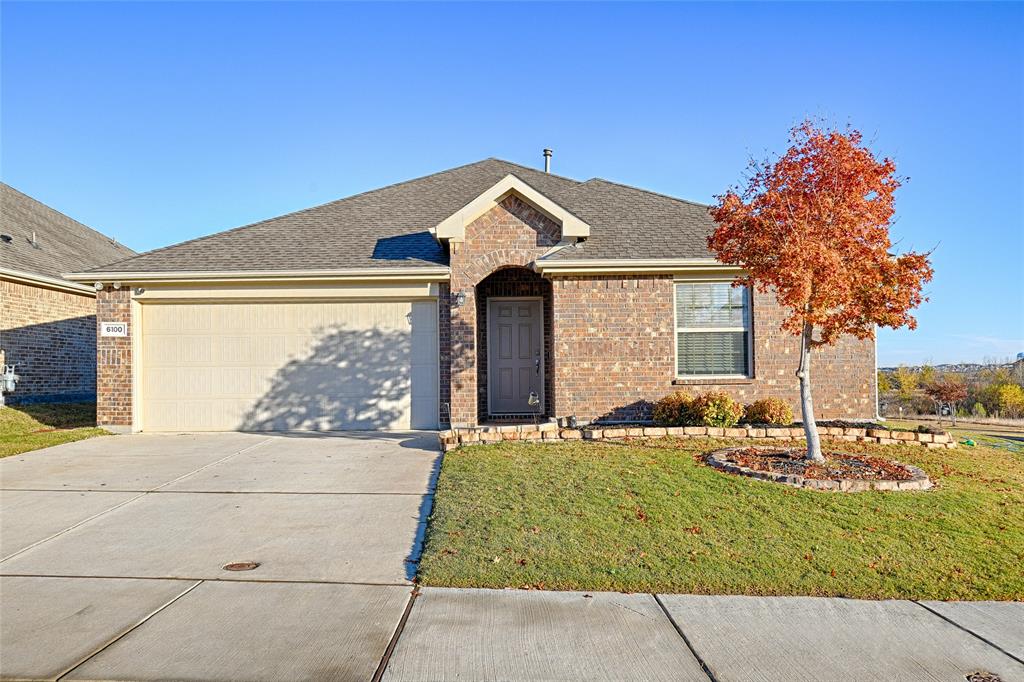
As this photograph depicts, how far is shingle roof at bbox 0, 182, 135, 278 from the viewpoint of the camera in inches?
561

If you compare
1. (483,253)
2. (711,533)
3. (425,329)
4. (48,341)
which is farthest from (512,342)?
(48,341)

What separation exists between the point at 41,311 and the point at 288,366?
7321mm

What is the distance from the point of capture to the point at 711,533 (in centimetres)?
536

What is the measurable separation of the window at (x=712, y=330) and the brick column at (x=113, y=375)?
394 inches

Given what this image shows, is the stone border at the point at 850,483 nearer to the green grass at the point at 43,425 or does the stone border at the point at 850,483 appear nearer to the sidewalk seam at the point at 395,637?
the sidewalk seam at the point at 395,637

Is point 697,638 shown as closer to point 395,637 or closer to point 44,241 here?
point 395,637

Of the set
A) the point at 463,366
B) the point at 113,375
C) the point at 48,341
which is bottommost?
→ the point at 113,375

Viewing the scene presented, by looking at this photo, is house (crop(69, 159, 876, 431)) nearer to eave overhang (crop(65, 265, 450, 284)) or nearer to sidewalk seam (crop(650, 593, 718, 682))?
eave overhang (crop(65, 265, 450, 284))

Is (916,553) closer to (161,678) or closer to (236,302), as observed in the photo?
(161,678)

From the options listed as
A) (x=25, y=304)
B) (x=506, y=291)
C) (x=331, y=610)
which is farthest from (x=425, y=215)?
(x=331, y=610)

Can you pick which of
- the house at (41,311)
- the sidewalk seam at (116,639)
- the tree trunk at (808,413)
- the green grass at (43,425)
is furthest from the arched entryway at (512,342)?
the house at (41,311)

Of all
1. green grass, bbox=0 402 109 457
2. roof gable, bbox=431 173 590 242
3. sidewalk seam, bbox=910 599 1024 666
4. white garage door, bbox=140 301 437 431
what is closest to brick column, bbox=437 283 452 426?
white garage door, bbox=140 301 437 431

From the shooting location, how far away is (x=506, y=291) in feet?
42.3

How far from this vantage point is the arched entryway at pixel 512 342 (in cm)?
1286
